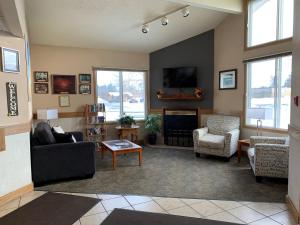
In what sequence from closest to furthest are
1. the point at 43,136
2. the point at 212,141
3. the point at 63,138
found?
1. the point at 43,136
2. the point at 63,138
3. the point at 212,141

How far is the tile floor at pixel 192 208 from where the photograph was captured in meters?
2.63

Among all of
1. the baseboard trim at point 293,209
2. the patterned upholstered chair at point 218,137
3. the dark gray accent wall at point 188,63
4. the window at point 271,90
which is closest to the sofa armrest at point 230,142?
the patterned upholstered chair at point 218,137

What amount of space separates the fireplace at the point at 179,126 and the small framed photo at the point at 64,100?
2.46m

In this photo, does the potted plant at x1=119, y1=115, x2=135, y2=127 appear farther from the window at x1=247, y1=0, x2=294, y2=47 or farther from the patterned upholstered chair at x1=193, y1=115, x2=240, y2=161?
the window at x1=247, y1=0, x2=294, y2=47

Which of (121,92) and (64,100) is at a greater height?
(121,92)

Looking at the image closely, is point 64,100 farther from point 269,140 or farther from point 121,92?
point 269,140

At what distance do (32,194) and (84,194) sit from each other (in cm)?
71

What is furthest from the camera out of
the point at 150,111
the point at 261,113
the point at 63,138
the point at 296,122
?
the point at 150,111

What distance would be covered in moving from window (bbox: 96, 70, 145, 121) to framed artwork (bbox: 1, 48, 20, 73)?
3.03 m

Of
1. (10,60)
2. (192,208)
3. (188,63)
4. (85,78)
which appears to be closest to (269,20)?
(188,63)

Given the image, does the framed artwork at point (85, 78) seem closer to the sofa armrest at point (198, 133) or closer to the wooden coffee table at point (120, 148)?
the wooden coffee table at point (120, 148)

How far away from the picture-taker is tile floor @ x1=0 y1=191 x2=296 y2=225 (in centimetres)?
263

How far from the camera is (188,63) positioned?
245 inches

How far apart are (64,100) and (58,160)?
2.40 m
